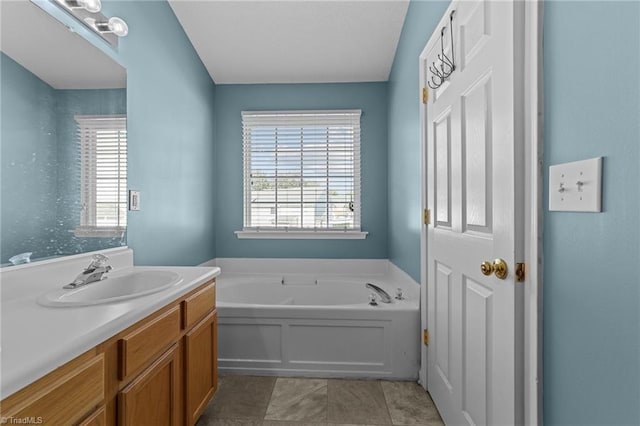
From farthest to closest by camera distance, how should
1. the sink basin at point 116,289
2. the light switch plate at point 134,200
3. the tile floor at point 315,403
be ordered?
the light switch plate at point 134,200, the tile floor at point 315,403, the sink basin at point 116,289

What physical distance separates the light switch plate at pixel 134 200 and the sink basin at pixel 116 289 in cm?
45

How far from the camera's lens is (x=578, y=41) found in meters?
0.72

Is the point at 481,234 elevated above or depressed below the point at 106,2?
below

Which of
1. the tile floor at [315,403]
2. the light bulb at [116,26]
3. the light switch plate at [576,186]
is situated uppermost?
the light bulb at [116,26]

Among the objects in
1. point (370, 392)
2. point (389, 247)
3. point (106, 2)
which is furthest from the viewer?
point (389, 247)

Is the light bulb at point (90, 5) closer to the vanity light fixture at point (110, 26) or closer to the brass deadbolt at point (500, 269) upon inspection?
the vanity light fixture at point (110, 26)

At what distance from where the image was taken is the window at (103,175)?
1433 mm

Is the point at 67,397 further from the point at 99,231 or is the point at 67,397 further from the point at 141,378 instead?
the point at 99,231

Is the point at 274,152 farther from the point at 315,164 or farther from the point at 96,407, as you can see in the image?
the point at 96,407

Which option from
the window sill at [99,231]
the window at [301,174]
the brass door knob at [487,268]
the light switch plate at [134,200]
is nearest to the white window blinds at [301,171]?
the window at [301,174]

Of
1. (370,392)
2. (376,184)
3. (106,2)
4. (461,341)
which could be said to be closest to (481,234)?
(461,341)

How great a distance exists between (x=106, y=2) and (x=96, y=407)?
75.4 inches

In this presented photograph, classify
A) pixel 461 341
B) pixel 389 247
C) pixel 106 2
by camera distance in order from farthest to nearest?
1. pixel 389 247
2. pixel 106 2
3. pixel 461 341

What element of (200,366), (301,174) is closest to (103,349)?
(200,366)
